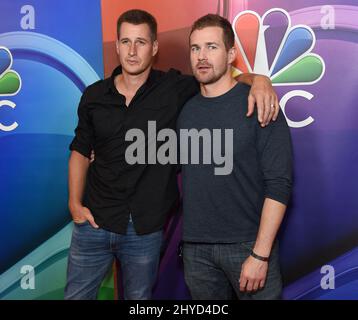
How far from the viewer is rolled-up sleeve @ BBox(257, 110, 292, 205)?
1.62 m

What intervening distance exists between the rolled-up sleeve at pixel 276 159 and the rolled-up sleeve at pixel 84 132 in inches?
30.0

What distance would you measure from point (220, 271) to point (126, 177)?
557 mm

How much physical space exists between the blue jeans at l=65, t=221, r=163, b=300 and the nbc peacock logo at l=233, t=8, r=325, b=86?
3.34 feet

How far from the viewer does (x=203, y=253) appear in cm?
176

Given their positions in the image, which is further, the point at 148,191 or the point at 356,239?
the point at 356,239

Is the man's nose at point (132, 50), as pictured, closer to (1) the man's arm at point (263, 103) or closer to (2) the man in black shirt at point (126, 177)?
(2) the man in black shirt at point (126, 177)

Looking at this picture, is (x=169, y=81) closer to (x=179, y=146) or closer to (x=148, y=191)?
(x=179, y=146)

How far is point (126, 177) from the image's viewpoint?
1.85 meters

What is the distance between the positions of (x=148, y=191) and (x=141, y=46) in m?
0.63

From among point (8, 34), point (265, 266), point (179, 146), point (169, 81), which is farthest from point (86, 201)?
point (8, 34)

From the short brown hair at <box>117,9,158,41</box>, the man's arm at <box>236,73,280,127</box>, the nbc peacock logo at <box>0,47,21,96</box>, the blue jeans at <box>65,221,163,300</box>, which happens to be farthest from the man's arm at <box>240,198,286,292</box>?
the nbc peacock logo at <box>0,47,21,96</box>

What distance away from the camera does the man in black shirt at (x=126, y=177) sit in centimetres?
185

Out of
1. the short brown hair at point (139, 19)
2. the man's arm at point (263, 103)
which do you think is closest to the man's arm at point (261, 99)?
the man's arm at point (263, 103)

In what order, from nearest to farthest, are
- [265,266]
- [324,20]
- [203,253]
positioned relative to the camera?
[265,266]
[203,253]
[324,20]
